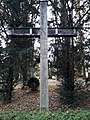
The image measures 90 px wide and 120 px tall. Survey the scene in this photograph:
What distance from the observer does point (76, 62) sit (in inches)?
520

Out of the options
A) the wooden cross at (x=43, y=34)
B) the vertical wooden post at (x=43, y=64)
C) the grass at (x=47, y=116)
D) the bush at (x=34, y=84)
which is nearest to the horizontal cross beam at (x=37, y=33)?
the wooden cross at (x=43, y=34)

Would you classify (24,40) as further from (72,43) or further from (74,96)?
(74,96)

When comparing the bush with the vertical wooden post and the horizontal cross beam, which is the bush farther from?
the vertical wooden post

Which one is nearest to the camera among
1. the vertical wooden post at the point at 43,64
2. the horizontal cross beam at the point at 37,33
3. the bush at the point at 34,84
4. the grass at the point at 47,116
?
the grass at the point at 47,116

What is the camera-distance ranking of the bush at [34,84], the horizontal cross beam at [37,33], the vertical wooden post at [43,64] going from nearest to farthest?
1. the vertical wooden post at [43,64]
2. the horizontal cross beam at [37,33]
3. the bush at [34,84]

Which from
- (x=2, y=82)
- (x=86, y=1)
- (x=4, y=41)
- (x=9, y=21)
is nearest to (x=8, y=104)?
(x=2, y=82)

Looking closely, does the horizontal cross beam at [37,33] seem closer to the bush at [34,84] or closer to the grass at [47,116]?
the grass at [47,116]

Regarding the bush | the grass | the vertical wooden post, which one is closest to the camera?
the grass

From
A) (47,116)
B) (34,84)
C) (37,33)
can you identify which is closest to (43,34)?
(37,33)

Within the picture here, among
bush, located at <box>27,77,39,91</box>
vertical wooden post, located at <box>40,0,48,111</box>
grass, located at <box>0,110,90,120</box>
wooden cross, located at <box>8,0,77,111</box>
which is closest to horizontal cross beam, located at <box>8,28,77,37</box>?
wooden cross, located at <box>8,0,77,111</box>

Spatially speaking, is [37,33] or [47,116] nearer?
[47,116]

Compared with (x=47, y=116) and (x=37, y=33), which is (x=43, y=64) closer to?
(x=37, y=33)

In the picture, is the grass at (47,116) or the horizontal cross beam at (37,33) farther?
the horizontal cross beam at (37,33)

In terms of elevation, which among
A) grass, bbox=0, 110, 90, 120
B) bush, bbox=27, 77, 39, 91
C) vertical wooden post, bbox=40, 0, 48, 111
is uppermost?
vertical wooden post, bbox=40, 0, 48, 111
